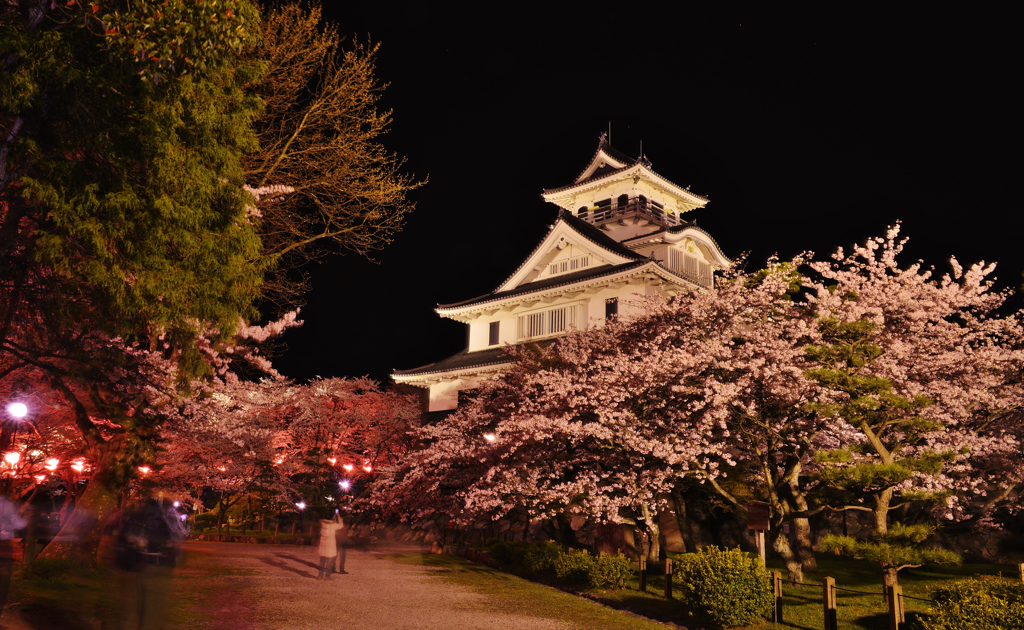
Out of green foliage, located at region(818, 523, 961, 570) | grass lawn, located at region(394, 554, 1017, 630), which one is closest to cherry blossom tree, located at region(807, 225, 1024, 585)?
green foliage, located at region(818, 523, 961, 570)

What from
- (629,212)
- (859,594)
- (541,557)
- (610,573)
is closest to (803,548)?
(859,594)

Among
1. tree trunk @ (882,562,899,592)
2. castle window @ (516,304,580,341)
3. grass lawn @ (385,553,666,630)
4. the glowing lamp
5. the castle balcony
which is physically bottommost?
grass lawn @ (385,553,666,630)

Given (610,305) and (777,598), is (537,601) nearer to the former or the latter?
(777,598)

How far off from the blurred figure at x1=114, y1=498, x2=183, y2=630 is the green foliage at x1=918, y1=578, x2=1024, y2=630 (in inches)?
388

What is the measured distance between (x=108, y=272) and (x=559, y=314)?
27402mm

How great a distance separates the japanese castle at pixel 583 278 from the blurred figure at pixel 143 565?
76.4 ft

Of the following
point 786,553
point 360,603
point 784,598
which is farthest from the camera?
point 786,553

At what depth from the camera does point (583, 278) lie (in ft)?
109

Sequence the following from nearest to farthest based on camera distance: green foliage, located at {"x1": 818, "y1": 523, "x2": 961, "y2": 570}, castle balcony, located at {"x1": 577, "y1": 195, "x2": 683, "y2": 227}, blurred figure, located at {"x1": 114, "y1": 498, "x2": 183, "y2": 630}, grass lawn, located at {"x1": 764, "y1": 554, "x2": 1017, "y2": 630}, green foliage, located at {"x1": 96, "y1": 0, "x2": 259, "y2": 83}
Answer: green foliage, located at {"x1": 96, "y1": 0, "x2": 259, "y2": 83} → blurred figure, located at {"x1": 114, "y1": 498, "x2": 183, "y2": 630} → grass lawn, located at {"x1": 764, "y1": 554, "x2": 1017, "y2": 630} → green foliage, located at {"x1": 818, "y1": 523, "x2": 961, "y2": 570} → castle balcony, located at {"x1": 577, "y1": 195, "x2": 683, "y2": 227}

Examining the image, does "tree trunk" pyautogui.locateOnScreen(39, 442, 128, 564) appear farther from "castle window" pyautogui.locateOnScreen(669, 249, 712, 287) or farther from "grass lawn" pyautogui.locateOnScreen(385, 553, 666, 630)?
"castle window" pyautogui.locateOnScreen(669, 249, 712, 287)

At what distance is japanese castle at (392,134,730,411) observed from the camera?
32812 millimetres

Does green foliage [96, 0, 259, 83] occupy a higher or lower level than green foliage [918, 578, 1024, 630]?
higher

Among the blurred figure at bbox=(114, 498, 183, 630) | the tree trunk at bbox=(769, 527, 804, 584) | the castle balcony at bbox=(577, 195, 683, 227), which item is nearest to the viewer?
the blurred figure at bbox=(114, 498, 183, 630)

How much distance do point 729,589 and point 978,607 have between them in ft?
12.6
